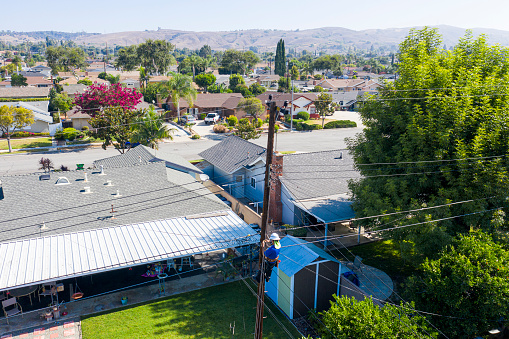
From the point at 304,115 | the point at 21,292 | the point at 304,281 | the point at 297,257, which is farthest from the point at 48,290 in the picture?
the point at 304,115

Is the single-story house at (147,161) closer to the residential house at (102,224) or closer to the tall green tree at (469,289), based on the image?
the residential house at (102,224)

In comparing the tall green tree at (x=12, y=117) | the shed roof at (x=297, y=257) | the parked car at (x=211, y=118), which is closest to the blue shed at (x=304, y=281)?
the shed roof at (x=297, y=257)

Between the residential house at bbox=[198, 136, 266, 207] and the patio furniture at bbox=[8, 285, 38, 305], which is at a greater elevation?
the residential house at bbox=[198, 136, 266, 207]

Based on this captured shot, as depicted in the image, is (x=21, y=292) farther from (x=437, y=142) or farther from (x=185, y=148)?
(x=185, y=148)

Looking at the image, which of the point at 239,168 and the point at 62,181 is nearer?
the point at 62,181

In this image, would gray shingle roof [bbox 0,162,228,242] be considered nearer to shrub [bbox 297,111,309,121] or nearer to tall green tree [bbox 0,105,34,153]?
tall green tree [bbox 0,105,34,153]

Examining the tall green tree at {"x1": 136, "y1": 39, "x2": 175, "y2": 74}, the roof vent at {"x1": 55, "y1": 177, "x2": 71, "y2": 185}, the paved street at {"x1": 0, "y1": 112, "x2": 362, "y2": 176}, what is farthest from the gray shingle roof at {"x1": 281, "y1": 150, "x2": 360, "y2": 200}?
the tall green tree at {"x1": 136, "y1": 39, "x2": 175, "y2": 74}
